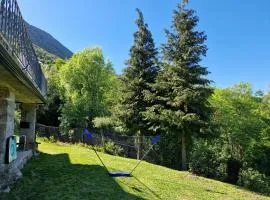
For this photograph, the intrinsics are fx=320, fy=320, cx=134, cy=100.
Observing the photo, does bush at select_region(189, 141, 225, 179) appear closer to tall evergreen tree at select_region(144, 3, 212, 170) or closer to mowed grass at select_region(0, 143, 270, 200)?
tall evergreen tree at select_region(144, 3, 212, 170)

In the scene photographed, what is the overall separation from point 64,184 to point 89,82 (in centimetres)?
2424

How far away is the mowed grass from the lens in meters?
9.29

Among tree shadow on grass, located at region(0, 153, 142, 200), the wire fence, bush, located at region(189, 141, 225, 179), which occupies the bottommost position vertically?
bush, located at region(189, 141, 225, 179)

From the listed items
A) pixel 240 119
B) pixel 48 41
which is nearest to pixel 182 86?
pixel 240 119

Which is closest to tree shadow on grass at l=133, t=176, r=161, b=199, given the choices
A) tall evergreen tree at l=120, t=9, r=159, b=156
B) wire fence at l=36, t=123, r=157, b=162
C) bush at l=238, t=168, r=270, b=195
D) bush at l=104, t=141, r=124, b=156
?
tall evergreen tree at l=120, t=9, r=159, b=156

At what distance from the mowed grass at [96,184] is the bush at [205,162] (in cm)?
631

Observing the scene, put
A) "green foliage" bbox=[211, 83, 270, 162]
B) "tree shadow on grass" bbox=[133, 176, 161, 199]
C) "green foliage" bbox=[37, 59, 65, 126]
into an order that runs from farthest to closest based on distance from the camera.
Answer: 1. "green foliage" bbox=[37, 59, 65, 126]
2. "green foliage" bbox=[211, 83, 270, 162]
3. "tree shadow on grass" bbox=[133, 176, 161, 199]

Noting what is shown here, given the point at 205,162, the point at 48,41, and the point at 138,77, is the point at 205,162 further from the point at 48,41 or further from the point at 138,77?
the point at 48,41

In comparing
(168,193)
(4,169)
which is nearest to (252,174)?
(168,193)

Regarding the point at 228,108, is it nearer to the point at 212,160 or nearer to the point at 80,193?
the point at 212,160

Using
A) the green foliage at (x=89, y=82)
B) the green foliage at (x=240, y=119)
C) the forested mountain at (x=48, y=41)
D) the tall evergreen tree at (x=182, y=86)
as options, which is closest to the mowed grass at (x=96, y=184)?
the tall evergreen tree at (x=182, y=86)

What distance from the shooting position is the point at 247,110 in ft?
102

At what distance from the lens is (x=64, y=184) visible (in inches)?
404

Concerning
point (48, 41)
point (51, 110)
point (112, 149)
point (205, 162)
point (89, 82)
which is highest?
point (48, 41)
